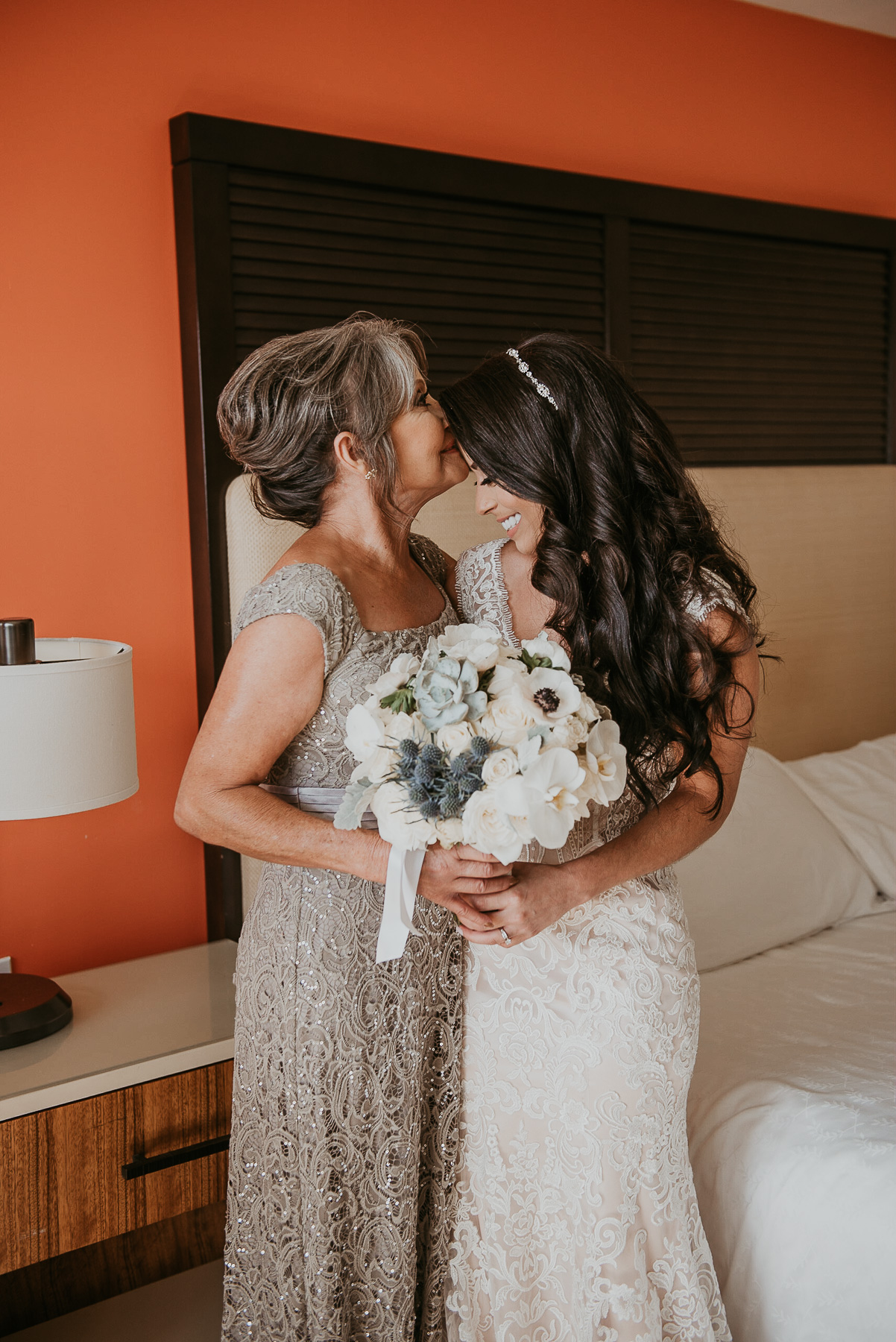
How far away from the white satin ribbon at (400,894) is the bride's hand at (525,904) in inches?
4.2

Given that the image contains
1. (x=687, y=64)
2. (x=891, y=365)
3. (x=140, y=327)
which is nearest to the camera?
(x=140, y=327)

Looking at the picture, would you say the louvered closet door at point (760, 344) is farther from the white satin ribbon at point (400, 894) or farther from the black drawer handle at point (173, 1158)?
the black drawer handle at point (173, 1158)

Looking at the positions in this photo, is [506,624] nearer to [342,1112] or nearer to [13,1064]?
[342,1112]

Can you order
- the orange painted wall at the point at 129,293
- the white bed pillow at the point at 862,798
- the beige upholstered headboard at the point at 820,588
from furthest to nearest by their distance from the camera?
the beige upholstered headboard at the point at 820,588 → the white bed pillow at the point at 862,798 → the orange painted wall at the point at 129,293

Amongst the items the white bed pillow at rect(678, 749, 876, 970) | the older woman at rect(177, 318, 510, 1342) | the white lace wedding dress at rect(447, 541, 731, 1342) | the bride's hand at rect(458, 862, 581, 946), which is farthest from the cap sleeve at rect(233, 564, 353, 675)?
the white bed pillow at rect(678, 749, 876, 970)

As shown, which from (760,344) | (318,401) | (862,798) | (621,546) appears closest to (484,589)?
(621,546)

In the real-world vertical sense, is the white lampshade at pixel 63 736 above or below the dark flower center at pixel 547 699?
below

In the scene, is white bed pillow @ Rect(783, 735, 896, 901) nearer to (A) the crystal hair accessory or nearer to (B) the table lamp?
(A) the crystal hair accessory

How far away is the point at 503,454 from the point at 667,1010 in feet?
2.79

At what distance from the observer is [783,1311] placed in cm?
169

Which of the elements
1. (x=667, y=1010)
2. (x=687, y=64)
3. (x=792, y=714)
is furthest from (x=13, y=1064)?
(x=687, y=64)

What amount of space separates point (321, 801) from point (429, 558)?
0.54 meters

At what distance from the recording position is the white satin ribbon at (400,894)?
138 centimetres

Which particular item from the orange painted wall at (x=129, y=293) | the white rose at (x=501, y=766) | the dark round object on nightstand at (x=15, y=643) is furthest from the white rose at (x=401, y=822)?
the orange painted wall at (x=129, y=293)
